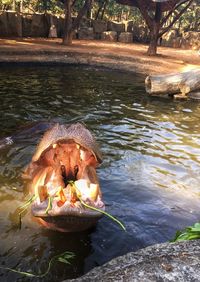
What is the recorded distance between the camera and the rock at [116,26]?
2556cm

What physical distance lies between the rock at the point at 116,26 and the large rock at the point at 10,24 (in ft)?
24.2

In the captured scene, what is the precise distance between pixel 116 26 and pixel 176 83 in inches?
633

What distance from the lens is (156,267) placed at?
2.17 m

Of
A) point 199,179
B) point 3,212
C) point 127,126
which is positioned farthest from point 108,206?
point 127,126

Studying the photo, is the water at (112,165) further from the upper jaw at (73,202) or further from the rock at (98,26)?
the rock at (98,26)

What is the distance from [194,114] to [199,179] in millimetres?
4185

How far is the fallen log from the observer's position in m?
11.0

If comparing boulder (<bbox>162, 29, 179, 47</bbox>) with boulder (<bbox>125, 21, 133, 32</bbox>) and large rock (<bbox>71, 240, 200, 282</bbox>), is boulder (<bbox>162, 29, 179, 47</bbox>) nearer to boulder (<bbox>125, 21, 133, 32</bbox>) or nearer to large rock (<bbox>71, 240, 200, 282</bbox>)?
boulder (<bbox>125, 21, 133, 32</bbox>)

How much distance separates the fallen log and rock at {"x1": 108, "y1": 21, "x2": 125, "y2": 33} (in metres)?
15.7

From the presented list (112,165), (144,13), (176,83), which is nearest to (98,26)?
(144,13)

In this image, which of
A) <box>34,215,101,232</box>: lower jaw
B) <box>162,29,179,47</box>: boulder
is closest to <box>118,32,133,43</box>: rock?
<box>162,29,179,47</box>: boulder

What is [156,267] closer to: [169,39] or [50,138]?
[50,138]

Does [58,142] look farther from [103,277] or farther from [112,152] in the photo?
[112,152]

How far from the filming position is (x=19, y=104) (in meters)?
9.03
